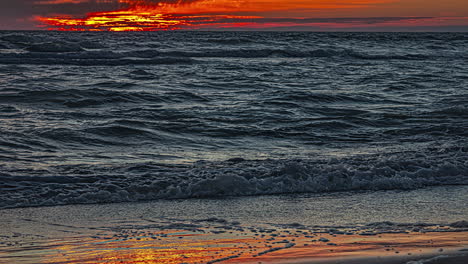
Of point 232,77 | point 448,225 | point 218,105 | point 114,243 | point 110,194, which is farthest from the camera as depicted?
point 232,77

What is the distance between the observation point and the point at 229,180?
661cm

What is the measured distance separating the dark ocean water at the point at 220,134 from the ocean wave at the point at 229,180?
0.02 meters

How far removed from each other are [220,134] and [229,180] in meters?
3.46

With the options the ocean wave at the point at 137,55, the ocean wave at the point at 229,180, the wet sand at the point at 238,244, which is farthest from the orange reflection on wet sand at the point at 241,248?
the ocean wave at the point at 137,55

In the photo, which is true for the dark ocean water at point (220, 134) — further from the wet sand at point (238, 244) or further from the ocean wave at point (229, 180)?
the wet sand at point (238, 244)

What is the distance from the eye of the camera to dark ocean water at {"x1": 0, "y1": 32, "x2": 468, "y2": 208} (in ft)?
21.9

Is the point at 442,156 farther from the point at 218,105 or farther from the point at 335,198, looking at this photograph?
the point at 218,105

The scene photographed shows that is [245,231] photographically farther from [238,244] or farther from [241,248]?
[241,248]

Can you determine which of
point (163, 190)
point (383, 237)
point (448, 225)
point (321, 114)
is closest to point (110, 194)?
point (163, 190)

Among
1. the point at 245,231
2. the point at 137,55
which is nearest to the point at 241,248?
the point at 245,231

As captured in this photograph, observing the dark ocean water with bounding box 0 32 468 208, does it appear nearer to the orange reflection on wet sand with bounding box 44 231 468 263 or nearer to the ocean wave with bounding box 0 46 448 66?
the orange reflection on wet sand with bounding box 44 231 468 263

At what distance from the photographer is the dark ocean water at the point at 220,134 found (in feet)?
21.9

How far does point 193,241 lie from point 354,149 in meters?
5.18

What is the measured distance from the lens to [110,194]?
20.1 feet
